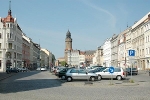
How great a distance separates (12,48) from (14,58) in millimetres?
4378

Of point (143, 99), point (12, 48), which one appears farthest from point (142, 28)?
point (143, 99)

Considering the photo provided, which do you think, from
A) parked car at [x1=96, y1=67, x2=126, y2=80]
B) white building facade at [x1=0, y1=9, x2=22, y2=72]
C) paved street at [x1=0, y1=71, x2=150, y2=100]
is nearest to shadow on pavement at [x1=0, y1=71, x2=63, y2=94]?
paved street at [x1=0, y1=71, x2=150, y2=100]

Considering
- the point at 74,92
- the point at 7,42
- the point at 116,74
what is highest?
the point at 7,42

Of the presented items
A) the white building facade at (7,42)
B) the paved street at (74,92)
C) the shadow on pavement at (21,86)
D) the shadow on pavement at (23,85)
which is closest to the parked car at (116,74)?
the shadow on pavement at (23,85)

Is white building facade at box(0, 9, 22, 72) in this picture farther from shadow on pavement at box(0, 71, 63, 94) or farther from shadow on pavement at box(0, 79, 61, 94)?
shadow on pavement at box(0, 79, 61, 94)

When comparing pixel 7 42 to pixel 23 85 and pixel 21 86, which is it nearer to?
pixel 23 85

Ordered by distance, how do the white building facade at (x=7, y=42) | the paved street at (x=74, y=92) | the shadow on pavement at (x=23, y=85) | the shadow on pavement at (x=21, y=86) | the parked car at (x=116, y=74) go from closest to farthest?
the paved street at (x=74, y=92) < the shadow on pavement at (x=21, y=86) < the shadow on pavement at (x=23, y=85) < the parked car at (x=116, y=74) < the white building facade at (x=7, y=42)

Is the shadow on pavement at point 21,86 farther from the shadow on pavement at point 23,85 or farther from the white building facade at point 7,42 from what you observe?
the white building facade at point 7,42

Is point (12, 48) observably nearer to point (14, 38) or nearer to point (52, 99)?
point (14, 38)

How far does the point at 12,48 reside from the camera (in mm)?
80875

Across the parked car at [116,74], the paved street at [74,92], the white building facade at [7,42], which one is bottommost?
the paved street at [74,92]

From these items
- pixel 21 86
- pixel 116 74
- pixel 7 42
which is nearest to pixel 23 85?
pixel 21 86

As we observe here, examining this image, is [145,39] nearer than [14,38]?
Yes

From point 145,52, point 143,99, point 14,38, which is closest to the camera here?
point 143,99
